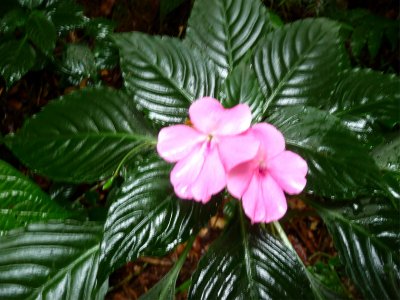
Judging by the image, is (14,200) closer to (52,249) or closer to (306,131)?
(52,249)

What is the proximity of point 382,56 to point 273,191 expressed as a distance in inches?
52.1

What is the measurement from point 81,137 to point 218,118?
1.05ft

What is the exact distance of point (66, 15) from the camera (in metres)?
1.49

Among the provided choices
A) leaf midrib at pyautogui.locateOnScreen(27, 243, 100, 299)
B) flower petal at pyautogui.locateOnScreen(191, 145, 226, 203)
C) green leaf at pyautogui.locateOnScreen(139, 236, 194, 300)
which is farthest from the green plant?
flower petal at pyautogui.locateOnScreen(191, 145, 226, 203)

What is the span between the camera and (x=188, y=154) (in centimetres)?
70

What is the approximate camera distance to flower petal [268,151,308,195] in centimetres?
71

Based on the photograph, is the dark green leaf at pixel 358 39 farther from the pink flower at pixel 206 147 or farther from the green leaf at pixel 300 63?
the pink flower at pixel 206 147

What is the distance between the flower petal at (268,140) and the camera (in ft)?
2.29

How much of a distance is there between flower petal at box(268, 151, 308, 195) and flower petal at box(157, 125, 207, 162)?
123 millimetres

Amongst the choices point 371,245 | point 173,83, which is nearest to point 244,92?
point 173,83

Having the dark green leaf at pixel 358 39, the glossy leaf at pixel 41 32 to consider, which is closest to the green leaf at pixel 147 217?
the glossy leaf at pixel 41 32

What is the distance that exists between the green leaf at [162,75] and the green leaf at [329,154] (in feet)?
0.68

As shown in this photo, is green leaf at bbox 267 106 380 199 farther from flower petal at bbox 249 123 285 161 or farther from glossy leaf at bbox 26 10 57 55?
glossy leaf at bbox 26 10 57 55

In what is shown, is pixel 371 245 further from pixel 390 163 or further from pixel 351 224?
pixel 390 163
